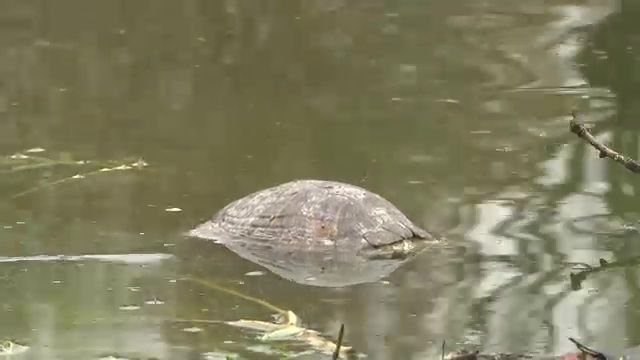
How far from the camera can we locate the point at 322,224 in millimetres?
5527

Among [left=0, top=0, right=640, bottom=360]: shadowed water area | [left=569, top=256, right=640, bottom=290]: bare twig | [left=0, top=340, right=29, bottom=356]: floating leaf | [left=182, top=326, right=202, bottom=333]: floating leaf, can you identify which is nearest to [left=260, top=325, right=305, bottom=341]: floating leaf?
[left=0, top=0, right=640, bottom=360]: shadowed water area

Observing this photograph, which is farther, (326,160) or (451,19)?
(451,19)

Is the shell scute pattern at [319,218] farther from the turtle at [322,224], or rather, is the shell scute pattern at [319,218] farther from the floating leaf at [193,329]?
the floating leaf at [193,329]

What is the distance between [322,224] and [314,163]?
3.98 feet

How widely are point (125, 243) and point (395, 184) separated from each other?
4.93 ft

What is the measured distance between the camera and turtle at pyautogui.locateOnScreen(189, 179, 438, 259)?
215 inches

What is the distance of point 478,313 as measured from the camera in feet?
15.2

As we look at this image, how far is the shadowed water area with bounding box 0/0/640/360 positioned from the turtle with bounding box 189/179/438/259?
12 cm

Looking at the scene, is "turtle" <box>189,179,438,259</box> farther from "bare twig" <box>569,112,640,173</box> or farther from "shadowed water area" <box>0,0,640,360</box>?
"bare twig" <box>569,112,640,173</box>

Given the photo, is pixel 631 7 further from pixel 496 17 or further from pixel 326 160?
pixel 326 160

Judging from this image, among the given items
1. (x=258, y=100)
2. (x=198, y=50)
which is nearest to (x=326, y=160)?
(x=258, y=100)

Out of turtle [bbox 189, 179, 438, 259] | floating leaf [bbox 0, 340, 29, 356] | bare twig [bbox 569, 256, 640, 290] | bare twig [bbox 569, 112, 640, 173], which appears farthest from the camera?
turtle [bbox 189, 179, 438, 259]

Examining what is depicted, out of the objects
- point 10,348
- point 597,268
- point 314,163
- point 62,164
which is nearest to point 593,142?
point 597,268

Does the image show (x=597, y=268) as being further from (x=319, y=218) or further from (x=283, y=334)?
(x=283, y=334)
